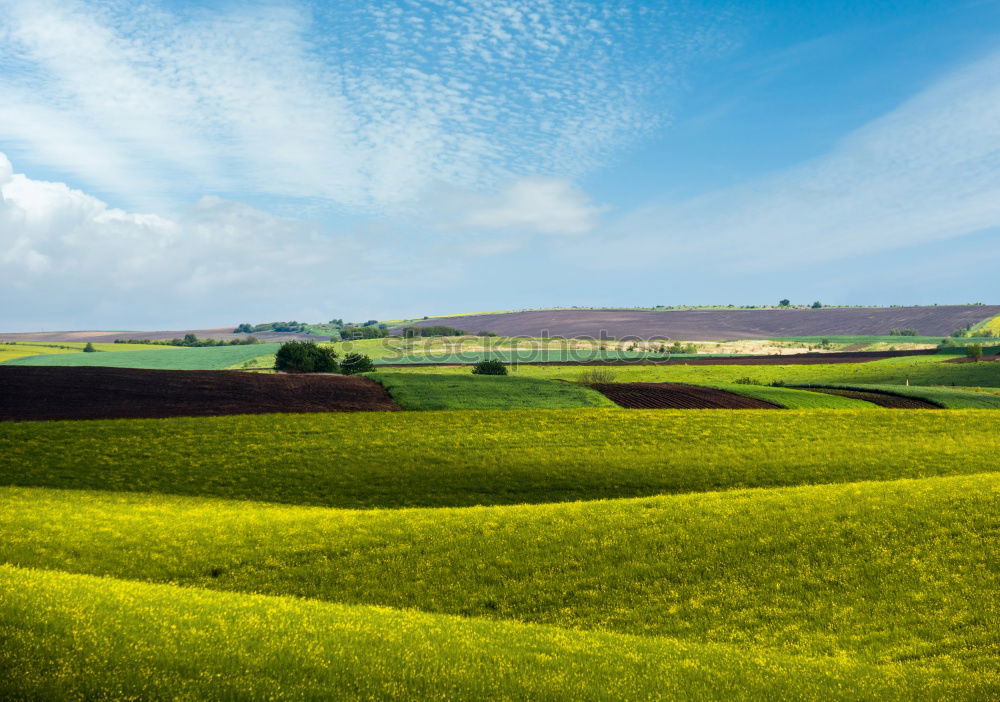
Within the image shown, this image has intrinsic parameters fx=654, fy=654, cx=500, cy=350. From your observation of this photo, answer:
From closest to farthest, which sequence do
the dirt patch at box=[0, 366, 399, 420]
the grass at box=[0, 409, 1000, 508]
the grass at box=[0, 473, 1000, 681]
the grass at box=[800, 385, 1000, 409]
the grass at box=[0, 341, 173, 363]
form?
the grass at box=[0, 473, 1000, 681] < the grass at box=[0, 409, 1000, 508] < the dirt patch at box=[0, 366, 399, 420] < the grass at box=[800, 385, 1000, 409] < the grass at box=[0, 341, 173, 363]

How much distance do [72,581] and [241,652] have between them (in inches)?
269

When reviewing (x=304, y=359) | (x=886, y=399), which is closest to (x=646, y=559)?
(x=886, y=399)

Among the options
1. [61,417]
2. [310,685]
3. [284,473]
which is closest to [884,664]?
[310,685]

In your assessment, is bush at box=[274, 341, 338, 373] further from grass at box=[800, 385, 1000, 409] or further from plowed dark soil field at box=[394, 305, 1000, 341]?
plowed dark soil field at box=[394, 305, 1000, 341]

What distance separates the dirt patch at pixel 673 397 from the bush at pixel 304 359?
3193cm

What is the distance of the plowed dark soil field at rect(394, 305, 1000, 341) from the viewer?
145 m

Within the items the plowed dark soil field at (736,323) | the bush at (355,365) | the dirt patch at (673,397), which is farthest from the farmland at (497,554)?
the plowed dark soil field at (736,323)

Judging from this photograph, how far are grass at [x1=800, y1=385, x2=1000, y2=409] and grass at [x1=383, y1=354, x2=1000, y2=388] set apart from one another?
10503 mm

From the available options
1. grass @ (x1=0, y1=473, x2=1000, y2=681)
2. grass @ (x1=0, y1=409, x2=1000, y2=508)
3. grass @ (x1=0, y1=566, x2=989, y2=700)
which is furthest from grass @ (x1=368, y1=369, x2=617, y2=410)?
grass @ (x1=0, y1=566, x2=989, y2=700)

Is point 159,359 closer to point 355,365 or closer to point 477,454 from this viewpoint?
point 355,365

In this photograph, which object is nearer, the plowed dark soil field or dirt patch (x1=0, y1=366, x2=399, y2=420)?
dirt patch (x1=0, y1=366, x2=399, y2=420)

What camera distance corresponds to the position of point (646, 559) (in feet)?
64.0

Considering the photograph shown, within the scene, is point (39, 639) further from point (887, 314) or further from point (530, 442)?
point (887, 314)

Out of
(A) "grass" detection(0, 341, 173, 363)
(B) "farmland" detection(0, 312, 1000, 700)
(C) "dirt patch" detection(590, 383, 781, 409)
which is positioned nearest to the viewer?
(B) "farmland" detection(0, 312, 1000, 700)
